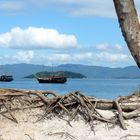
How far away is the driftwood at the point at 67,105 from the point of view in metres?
12.2

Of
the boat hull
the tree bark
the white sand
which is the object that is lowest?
the boat hull

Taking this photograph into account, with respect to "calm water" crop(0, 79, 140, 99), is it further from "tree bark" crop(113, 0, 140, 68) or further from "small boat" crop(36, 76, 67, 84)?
"tree bark" crop(113, 0, 140, 68)

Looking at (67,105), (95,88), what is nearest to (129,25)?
(67,105)

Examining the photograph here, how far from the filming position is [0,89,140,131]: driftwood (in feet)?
40.0

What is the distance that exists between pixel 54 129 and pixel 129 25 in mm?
2629

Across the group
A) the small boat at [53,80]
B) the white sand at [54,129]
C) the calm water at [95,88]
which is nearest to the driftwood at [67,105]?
the white sand at [54,129]

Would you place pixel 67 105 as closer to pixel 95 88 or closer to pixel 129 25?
pixel 129 25

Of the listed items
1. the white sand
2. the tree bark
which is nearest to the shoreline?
the white sand

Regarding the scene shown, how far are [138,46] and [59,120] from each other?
8.30ft

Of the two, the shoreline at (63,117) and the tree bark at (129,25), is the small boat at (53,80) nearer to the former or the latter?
the shoreline at (63,117)

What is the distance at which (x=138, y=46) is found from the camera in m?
10.7

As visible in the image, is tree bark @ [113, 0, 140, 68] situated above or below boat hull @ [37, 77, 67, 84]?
above

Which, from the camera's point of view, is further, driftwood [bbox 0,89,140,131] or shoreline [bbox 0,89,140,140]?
driftwood [bbox 0,89,140,131]

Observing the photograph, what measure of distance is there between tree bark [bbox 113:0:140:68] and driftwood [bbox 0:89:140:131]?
1.88 m
